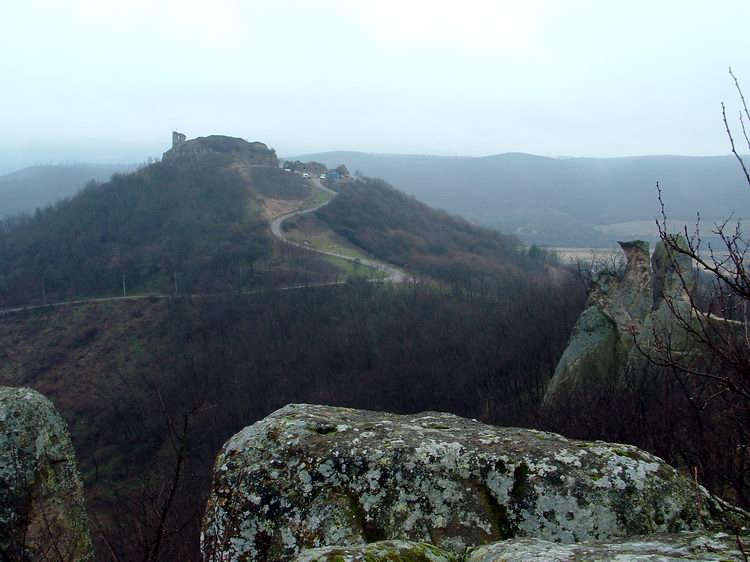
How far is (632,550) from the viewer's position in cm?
335

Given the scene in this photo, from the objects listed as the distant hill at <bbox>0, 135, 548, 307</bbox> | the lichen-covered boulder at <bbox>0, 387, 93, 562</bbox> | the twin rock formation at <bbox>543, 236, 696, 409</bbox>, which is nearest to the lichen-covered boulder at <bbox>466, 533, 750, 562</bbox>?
the lichen-covered boulder at <bbox>0, 387, 93, 562</bbox>

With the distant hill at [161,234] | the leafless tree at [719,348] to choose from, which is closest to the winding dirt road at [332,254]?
the distant hill at [161,234]

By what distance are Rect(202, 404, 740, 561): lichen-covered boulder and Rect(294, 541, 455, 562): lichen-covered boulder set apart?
148cm

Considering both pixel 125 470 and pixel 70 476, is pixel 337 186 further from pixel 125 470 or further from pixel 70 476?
pixel 70 476

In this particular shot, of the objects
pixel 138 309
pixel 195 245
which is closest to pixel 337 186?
pixel 195 245

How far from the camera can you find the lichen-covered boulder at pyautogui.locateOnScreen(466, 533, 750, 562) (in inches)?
123

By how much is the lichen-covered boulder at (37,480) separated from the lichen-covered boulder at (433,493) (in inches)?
214

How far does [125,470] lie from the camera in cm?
4478

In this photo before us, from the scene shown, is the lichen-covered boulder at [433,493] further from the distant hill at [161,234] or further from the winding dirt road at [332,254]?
the distant hill at [161,234]

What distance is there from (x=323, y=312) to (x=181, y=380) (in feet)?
55.2

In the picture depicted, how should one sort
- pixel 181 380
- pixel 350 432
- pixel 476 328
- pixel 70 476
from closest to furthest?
pixel 350 432 < pixel 70 476 < pixel 476 328 < pixel 181 380

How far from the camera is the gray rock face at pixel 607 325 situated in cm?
2005

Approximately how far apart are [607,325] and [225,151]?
112181mm

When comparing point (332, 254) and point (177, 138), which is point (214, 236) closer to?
point (332, 254)
